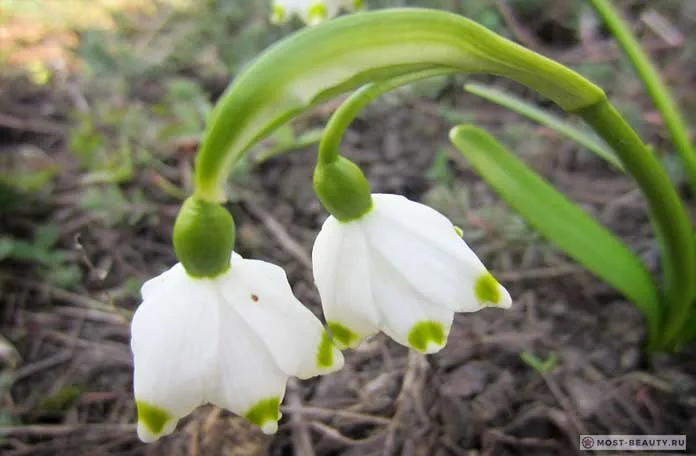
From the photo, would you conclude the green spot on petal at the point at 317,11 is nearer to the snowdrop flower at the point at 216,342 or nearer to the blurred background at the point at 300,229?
the blurred background at the point at 300,229

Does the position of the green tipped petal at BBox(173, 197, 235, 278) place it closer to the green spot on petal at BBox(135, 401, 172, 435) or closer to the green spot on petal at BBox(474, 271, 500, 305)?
the green spot on petal at BBox(135, 401, 172, 435)

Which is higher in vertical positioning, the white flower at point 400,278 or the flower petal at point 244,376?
the white flower at point 400,278

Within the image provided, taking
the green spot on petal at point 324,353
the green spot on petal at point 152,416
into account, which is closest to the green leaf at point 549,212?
the green spot on petal at point 324,353

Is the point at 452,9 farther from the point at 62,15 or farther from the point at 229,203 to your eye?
the point at 62,15

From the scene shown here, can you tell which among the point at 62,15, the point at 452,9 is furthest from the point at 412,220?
the point at 62,15

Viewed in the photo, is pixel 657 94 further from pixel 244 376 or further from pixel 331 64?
pixel 244 376

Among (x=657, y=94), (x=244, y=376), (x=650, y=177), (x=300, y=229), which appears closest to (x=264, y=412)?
(x=244, y=376)

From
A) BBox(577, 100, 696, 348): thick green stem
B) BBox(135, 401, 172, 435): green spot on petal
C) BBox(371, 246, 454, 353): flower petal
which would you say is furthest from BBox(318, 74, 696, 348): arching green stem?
BBox(135, 401, 172, 435): green spot on petal
